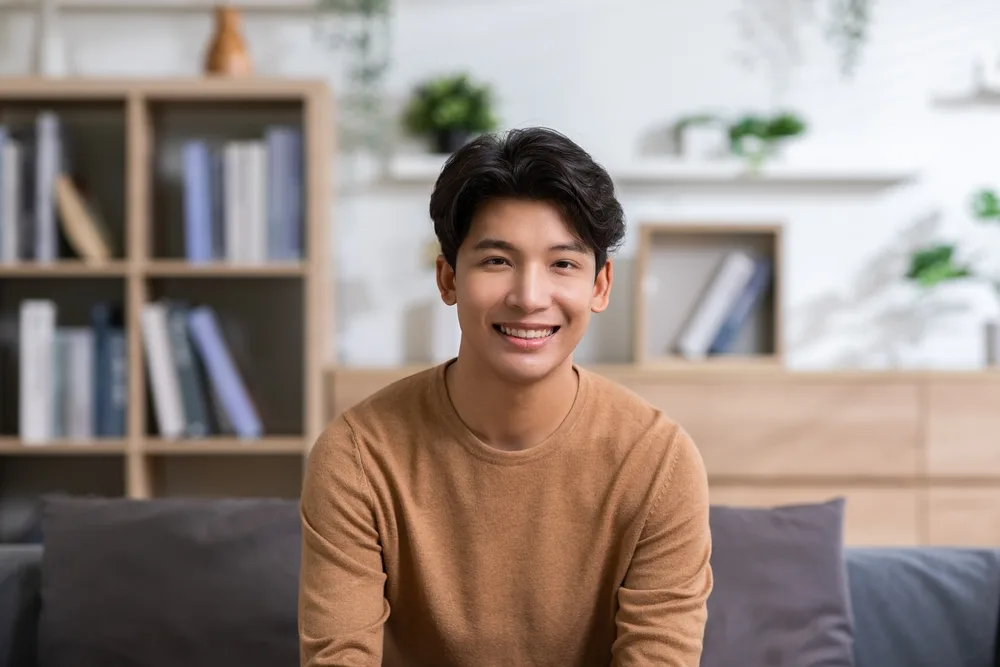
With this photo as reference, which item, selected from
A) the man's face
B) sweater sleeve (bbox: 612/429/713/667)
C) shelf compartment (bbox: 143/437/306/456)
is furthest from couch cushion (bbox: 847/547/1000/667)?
shelf compartment (bbox: 143/437/306/456)

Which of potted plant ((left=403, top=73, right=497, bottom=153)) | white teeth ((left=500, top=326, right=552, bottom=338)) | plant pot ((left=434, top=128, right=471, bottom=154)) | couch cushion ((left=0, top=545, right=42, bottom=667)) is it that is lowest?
couch cushion ((left=0, top=545, right=42, bottom=667))

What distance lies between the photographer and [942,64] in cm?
308

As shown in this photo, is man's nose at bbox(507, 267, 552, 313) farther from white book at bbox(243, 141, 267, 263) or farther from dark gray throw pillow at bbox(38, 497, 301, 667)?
white book at bbox(243, 141, 267, 263)

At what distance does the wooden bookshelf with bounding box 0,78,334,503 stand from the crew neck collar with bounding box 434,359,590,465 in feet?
4.66

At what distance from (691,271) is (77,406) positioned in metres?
1.76

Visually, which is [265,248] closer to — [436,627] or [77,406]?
[77,406]

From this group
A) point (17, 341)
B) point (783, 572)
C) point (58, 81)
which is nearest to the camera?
point (783, 572)

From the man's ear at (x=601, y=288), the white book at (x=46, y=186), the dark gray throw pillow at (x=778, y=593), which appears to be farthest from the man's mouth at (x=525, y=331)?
the white book at (x=46, y=186)

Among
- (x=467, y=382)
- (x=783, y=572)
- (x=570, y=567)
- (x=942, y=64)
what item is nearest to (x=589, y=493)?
(x=570, y=567)

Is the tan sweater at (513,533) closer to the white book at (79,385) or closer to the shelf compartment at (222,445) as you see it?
the shelf compartment at (222,445)

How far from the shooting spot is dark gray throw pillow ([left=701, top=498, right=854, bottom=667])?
1.47 metres

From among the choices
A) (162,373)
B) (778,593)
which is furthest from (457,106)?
(778,593)

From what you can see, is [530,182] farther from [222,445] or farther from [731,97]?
[731,97]

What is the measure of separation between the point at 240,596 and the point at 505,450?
0.50m
